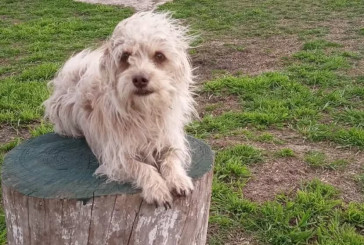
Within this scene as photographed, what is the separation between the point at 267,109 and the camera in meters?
6.01

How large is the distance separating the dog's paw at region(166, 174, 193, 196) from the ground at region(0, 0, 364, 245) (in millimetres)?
1102

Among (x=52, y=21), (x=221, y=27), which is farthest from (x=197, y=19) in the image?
(x=52, y=21)

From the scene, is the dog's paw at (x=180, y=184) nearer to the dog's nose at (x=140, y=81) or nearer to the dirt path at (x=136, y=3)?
the dog's nose at (x=140, y=81)

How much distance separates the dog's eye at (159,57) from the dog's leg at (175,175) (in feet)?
1.99

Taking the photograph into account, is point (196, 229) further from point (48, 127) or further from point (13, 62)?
point (13, 62)

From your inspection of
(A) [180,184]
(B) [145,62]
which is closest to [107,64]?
(B) [145,62]

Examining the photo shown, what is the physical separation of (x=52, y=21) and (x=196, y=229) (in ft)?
30.2

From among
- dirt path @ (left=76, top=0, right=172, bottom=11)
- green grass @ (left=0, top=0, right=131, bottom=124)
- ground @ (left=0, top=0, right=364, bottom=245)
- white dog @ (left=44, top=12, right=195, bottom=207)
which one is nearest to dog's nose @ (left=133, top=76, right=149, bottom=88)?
white dog @ (left=44, top=12, right=195, bottom=207)

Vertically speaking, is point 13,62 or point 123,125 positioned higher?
point 123,125

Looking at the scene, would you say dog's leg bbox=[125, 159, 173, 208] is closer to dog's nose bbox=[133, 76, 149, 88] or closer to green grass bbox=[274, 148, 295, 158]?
dog's nose bbox=[133, 76, 149, 88]

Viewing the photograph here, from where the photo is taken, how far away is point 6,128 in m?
5.64

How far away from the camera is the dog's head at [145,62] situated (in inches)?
110

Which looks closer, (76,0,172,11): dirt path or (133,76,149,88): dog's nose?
(133,76,149,88): dog's nose

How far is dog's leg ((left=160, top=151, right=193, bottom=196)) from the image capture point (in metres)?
2.85
